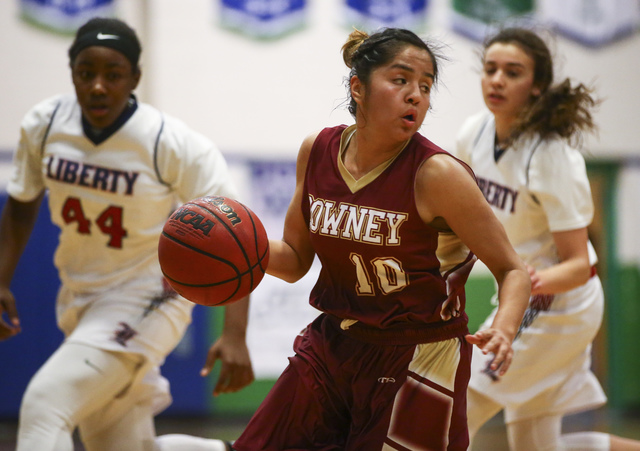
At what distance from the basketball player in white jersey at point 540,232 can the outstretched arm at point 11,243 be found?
2.13 meters

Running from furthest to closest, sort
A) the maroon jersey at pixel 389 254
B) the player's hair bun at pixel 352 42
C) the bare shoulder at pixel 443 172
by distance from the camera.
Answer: the player's hair bun at pixel 352 42, the maroon jersey at pixel 389 254, the bare shoulder at pixel 443 172

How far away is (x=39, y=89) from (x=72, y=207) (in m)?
3.21

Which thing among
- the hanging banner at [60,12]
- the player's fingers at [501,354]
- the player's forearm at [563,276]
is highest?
the hanging banner at [60,12]

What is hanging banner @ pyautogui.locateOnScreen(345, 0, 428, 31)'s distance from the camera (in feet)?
21.5

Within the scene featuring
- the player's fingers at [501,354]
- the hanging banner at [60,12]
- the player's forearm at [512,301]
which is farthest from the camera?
the hanging banner at [60,12]

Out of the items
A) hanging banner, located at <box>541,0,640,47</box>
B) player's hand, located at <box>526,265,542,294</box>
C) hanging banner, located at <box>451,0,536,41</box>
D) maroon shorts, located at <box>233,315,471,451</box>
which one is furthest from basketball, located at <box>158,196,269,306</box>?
hanging banner, located at <box>541,0,640,47</box>

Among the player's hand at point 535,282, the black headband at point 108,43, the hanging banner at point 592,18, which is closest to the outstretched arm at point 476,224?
the player's hand at point 535,282

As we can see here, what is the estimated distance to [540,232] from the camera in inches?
142

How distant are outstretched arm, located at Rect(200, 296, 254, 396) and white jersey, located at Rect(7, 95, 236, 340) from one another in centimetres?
34

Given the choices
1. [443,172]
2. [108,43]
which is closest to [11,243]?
[108,43]

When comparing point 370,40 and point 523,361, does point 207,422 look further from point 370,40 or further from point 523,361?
point 370,40

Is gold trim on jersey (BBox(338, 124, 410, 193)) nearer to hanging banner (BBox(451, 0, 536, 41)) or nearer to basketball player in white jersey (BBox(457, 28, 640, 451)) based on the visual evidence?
basketball player in white jersey (BBox(457, 28, 640, 451))

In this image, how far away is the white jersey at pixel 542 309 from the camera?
3.49m

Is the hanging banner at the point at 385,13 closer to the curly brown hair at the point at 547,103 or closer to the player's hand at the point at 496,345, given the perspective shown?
the curly brown hair at the point at 547,103
